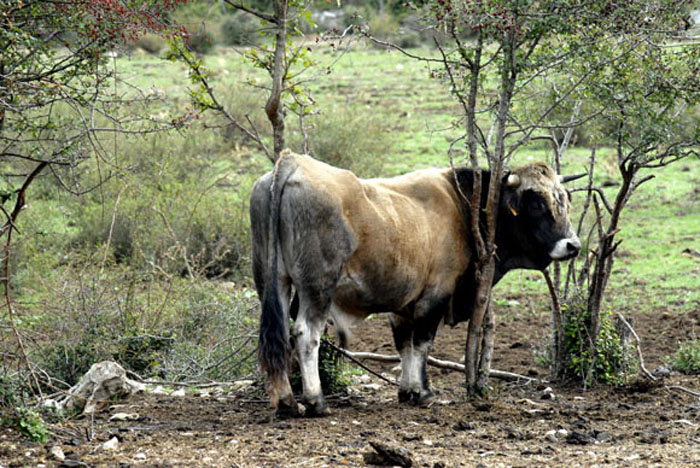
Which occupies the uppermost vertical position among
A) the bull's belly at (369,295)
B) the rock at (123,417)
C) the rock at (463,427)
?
the bull's belly at (369,295)

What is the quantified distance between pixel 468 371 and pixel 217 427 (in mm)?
2224

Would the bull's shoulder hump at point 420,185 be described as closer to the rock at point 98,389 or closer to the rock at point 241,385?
the rock at point 241,385

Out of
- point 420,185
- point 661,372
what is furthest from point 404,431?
point 661,372

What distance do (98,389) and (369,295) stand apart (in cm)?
228

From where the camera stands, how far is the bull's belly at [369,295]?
23.2 ft

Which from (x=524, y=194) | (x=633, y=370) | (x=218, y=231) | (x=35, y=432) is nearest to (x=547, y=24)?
(x=524, y=194)

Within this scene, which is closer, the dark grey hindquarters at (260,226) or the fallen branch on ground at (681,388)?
the dark grey hindquarters at (260,226)

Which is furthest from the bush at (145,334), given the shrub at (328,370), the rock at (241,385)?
the shrub at (328,370)

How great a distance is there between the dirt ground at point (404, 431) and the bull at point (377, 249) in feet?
1.62

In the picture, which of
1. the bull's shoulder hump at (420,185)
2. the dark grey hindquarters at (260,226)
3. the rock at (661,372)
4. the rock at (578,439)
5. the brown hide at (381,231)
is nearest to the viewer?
the rock at (578,439)

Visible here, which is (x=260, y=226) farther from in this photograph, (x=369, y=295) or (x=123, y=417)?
(x=123, y=417)

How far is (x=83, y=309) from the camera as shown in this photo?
8219 mm

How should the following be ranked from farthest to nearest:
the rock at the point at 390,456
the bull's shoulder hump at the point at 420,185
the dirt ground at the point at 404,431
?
1. the bull's shoulder hump at the point at 420,185
2. the dirt ground at the point at 404,431
3. the rock at the point at 390,456

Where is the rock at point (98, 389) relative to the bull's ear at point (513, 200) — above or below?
below
